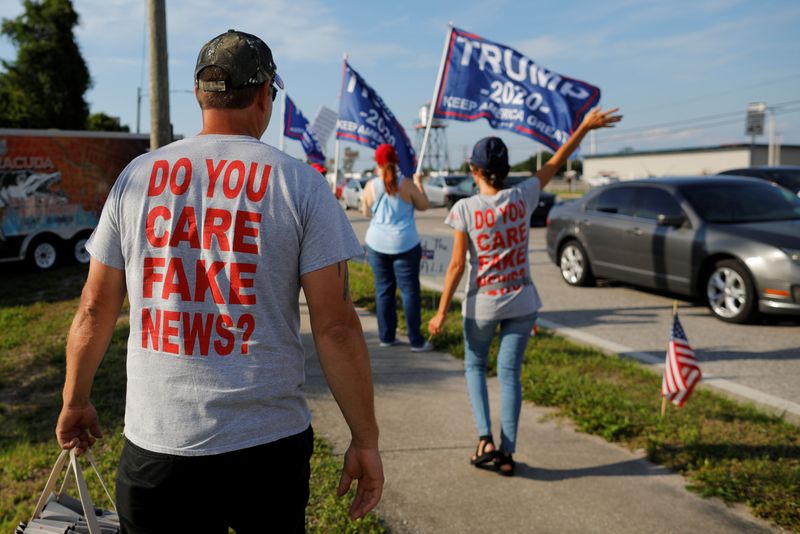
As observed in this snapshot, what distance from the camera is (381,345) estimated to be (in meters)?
6.84

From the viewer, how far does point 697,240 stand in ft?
27.5

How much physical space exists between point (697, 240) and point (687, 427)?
4.42m

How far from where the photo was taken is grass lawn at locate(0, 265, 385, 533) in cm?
352

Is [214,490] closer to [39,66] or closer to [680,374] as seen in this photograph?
[680,374]

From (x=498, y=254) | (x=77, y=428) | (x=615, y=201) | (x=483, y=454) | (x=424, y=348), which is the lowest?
(x=483, y=454)

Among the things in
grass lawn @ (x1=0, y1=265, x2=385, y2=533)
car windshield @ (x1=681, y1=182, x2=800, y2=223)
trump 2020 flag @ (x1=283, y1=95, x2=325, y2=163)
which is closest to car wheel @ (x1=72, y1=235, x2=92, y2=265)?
grass lawn @ (x1=0, y1=265, x2=385, y2=533)

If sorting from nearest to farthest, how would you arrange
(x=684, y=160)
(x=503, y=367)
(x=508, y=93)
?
(x=503, y=367), (x=508, y=93), (x=684, y=160)

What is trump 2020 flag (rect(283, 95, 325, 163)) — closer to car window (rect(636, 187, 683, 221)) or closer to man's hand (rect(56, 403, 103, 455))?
car window (rect(636, 187, 683, 221))

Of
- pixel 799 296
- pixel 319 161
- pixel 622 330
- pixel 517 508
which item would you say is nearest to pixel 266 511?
pixel 517 508

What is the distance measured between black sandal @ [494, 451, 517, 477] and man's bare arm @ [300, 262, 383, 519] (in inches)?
86.1

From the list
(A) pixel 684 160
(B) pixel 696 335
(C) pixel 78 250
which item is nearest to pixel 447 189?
(C) pixel 78 250

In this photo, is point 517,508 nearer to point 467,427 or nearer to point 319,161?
point 467,427

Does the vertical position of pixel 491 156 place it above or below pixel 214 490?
above

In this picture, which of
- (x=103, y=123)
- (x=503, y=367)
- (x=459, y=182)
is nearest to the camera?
(x=503, y=367)
